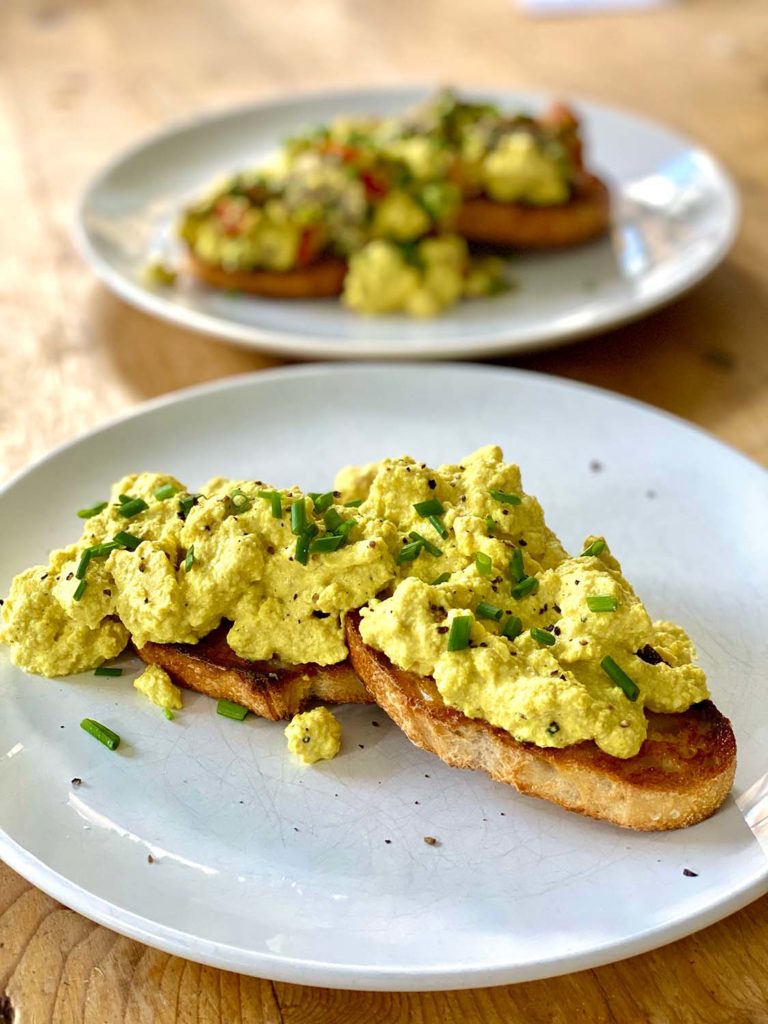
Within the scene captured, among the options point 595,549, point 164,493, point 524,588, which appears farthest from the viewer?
point 164,493

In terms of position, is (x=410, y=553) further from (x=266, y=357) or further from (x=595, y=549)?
(x=266, y=357)

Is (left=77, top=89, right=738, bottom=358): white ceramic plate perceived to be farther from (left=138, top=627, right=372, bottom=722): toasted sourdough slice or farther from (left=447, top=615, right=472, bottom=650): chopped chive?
(left=447, top=615, right=472, bottom=650): chopped chive

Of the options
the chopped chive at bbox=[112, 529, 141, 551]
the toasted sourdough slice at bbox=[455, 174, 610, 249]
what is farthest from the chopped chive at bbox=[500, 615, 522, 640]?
the toasted sourdough slice at bbox=[455, 174, 610, 249]

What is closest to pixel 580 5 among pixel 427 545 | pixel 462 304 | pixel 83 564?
pixel 462 304

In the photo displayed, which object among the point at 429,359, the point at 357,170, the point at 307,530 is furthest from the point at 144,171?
the point at 307,530

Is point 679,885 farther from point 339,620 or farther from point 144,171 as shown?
point 144,171

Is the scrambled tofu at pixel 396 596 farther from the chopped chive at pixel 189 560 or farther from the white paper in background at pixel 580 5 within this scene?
the white paper in background at pixel 580 5
